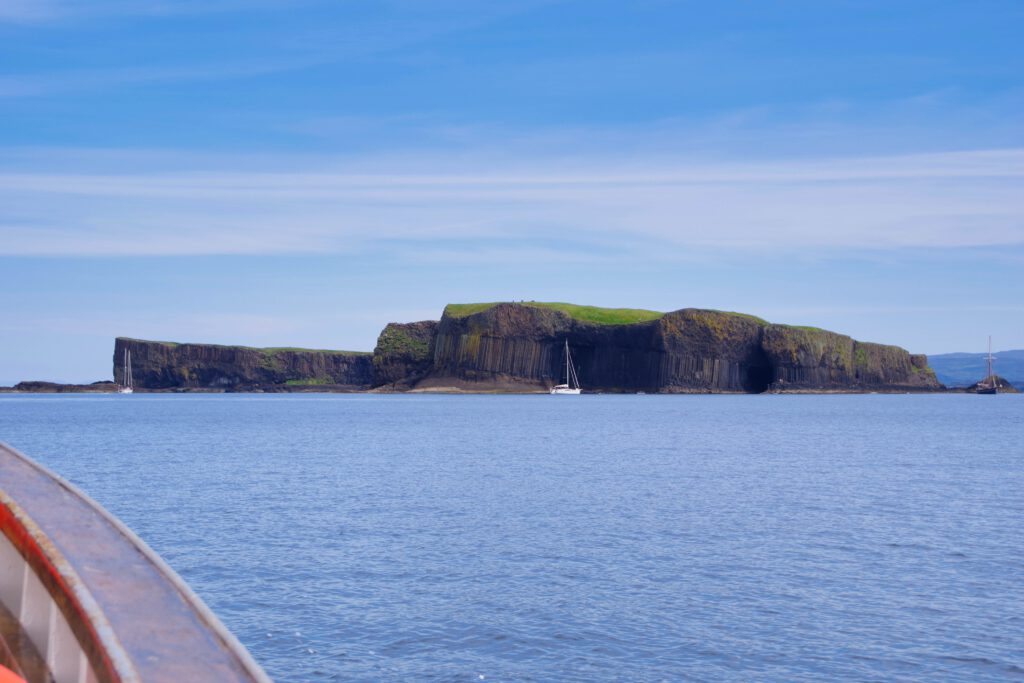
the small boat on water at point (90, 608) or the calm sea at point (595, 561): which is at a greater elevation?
the small boat on water at point (90, 608)


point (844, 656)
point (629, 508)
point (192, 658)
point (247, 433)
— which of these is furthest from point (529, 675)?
point (247, 433)

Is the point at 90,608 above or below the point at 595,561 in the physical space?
above

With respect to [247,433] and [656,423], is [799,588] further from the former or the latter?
[656,423]

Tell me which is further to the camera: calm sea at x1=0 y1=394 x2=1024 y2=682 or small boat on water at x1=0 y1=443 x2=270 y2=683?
calm sea at x1=0 y1=394 x2=1024 y2=682

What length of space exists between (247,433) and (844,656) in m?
72.8

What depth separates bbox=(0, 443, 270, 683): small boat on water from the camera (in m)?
3.02

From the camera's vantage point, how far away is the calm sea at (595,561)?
15.6m

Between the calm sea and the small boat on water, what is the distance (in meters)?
10.9

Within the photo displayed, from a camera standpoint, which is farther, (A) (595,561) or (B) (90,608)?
(A) (595,561)

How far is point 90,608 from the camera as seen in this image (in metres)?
3.24

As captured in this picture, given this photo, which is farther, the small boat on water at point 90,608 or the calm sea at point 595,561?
the calm sea at point 595,561

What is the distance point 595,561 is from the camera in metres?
22.9

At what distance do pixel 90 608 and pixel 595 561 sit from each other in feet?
66.5

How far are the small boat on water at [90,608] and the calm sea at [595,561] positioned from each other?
10.9 meters
